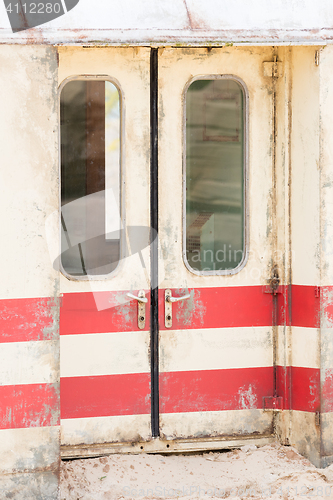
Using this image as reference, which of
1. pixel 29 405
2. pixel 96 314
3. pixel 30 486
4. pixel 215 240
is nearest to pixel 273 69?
pixel 215 240

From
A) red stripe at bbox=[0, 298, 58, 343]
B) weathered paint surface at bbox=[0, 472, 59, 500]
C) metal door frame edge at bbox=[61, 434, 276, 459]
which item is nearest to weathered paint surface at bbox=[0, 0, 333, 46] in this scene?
red stripe at bbox=[0, 298, 58, 343]

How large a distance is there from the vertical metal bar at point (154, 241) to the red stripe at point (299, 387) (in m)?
0.81

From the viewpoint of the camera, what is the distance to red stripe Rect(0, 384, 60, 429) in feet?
8.93

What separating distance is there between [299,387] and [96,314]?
53.2 inches

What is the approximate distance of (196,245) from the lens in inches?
138

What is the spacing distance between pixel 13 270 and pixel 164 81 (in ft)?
4.98

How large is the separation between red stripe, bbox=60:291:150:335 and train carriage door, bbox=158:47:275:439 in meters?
0.22

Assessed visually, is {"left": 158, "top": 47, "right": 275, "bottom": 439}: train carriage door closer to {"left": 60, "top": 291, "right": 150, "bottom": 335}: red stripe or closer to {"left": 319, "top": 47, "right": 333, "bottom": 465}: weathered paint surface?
{"left": 60, "top": 291, "right": 150, "bottom": 335}: red stripe

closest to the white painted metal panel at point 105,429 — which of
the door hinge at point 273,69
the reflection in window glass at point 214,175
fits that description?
the reflection in window glass at point 214,175

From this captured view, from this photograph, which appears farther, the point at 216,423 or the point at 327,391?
the point at 216,423

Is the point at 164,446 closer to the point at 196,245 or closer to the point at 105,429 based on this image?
the point at 105,429

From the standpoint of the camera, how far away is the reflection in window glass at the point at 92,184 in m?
3.37

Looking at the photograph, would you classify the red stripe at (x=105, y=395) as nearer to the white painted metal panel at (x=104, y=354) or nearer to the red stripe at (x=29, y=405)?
Answer: the white painted metal panel at (x=104, y=354)
